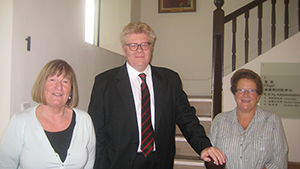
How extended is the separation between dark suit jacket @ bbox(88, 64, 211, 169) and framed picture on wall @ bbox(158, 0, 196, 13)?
3553 millimetres

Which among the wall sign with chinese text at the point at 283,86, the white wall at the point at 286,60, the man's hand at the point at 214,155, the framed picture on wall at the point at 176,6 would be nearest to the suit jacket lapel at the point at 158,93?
the man's hand at the point at 214,155

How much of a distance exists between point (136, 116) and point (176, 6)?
387 centimetres

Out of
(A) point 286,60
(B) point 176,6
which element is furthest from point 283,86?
(B) point 176,6

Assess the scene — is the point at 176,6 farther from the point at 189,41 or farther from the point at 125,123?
the point at 125,123

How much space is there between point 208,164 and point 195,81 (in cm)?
368

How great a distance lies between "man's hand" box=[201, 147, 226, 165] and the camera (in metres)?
1.18

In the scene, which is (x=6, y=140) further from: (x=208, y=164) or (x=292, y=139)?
(x=292, y=139)

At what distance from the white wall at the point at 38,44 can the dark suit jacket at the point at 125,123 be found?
0.55 meters

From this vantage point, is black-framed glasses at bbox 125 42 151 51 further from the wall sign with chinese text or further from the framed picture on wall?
the framed picture on wall

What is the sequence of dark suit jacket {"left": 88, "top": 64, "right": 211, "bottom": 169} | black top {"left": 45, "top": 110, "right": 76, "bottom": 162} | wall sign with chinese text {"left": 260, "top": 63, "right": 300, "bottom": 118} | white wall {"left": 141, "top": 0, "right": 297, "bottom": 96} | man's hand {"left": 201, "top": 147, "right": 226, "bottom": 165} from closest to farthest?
1. man's hand {"left": 201, "top": 147, "right": 226, "bottom": 165}
2. black top {"left": 45, "top": 110, "right": 76, "bottom": 162}
3. dark suit jacket {"left": 88, "top": 64, "right": 211, "bottom": 169}
4. wall sign with chinese text {"left": 260, "top": 63, "right": 300, "bottom": 118}
5. white wall {"left": 141, "top": 0, "right": 297, "bottom": 96}

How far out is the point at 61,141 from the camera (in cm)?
131

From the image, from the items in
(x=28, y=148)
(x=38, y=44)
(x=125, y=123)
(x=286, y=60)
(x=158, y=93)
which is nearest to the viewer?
(x=28, y=148)

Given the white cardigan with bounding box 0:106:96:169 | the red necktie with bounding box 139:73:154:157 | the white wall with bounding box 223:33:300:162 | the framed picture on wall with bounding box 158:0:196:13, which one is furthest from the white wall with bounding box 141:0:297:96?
the white cardigan with bounding box 0:106:96:169

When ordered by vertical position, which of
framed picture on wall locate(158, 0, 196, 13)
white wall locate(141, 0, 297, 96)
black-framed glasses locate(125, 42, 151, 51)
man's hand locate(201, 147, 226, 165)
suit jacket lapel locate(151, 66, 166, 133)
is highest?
framed picture on wall locate(158, 0, 196, 13)
